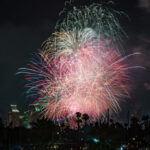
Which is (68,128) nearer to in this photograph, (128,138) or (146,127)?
(128,138)

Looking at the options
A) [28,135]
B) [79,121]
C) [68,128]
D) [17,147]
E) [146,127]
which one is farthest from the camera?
[146,127]

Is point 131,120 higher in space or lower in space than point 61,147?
higher

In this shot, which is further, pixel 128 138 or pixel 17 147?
pixel 128 138

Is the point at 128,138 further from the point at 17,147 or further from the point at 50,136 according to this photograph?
the point at 17,147

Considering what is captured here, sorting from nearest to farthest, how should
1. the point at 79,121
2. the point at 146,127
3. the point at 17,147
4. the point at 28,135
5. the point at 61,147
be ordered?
the point at 17,147
the point at 28,135
the point at 61,147
the point at 79,121
the point at 146,127

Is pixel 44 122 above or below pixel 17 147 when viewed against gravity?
above

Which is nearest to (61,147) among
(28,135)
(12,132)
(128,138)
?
(28,135)

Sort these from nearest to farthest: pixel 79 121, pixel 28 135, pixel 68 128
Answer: pixel 28 135 → pixel 79 121 → pixel 68 128

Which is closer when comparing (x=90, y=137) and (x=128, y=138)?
(x=90, y=137)

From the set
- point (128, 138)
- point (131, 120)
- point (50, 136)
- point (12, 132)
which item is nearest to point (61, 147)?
point (50, 136)
